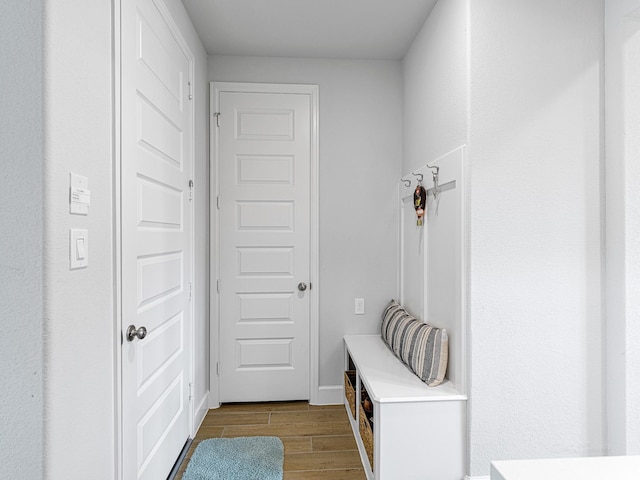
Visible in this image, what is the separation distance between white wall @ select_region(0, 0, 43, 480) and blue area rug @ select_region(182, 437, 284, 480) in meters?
1.20

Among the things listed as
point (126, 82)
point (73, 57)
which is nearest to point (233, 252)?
point (126, 82)

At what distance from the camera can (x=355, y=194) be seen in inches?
107

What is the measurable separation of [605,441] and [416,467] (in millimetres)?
919

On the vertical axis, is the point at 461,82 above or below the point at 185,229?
above

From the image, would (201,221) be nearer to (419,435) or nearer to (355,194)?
(355,194)

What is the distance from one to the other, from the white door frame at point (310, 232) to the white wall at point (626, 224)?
172 centimetres

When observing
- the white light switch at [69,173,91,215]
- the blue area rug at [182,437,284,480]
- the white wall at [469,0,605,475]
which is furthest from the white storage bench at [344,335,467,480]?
the white light switch at [69,173,91,215]

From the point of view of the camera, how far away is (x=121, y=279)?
134cm

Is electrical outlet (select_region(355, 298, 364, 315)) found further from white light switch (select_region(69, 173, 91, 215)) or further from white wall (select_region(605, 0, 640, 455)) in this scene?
white light switch (select_region(69, 173, 91, 215))

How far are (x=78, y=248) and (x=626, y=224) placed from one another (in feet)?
7.14

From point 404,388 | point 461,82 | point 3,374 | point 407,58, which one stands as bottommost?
point 404,388

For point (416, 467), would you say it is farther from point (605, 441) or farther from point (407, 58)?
point (407, 58)

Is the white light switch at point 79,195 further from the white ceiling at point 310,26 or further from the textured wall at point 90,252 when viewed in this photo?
the white ceiling at point 310,26

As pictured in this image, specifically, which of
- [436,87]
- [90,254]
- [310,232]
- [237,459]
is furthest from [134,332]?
[436,87]
